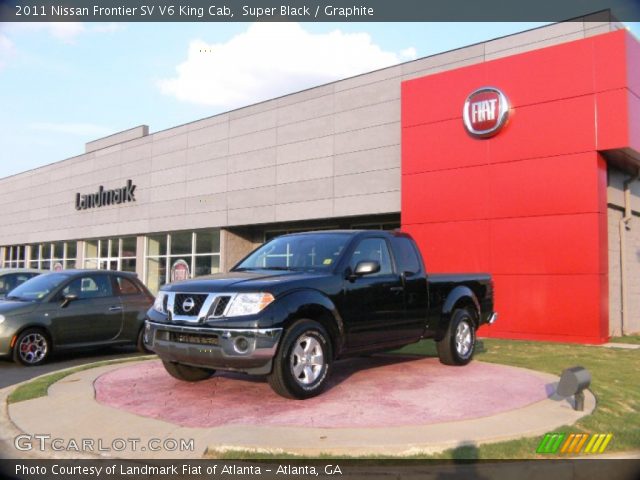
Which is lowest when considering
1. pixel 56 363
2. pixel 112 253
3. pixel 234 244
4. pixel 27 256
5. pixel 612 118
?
pixel 56 363

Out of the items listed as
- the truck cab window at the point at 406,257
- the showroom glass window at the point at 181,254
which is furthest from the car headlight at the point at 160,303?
the showroom glass window at the point at 181,254

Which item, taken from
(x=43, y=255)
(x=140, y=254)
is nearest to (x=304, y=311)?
(x=140, y=254)

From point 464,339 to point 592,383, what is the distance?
1.81 meters

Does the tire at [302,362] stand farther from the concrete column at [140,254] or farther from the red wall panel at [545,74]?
the concrete column at [140,254]

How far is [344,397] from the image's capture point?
239 inches

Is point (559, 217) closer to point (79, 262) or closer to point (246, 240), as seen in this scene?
point (246, 240)

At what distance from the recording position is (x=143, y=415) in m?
5.40

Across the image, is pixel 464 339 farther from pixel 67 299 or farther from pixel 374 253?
pixel 67 299

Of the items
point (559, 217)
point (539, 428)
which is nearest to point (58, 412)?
point (539, 428)

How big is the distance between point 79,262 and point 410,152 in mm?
23012

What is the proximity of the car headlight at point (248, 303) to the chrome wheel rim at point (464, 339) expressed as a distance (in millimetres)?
3652

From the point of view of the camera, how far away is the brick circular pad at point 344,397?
17.2 ft

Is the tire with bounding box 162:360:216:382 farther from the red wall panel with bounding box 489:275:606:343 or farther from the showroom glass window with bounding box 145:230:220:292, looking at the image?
the showroom glass window with bounding box 145:230:220:292

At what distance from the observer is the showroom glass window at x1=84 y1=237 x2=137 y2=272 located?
2902 centimetres
